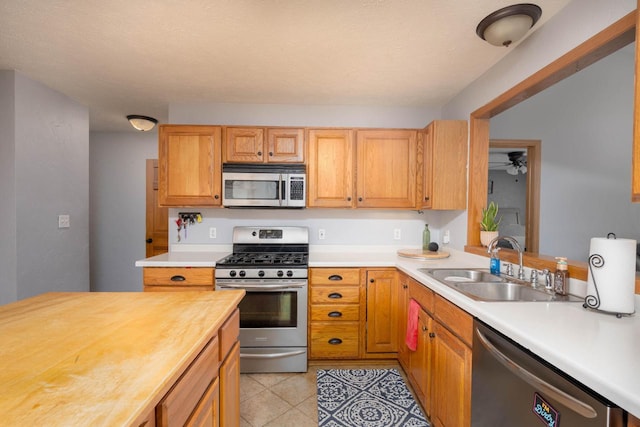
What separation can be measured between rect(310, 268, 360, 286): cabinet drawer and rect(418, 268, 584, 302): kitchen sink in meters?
0.59

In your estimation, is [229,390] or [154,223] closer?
[229,390]

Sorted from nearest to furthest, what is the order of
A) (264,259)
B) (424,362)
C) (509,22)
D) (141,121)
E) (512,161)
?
(509,22) < (424,362) < (264,259) < (141,121) < (512,161)

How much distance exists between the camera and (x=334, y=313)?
2.44 metres

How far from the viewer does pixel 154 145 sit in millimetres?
4117

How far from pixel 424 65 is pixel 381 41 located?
498 mm

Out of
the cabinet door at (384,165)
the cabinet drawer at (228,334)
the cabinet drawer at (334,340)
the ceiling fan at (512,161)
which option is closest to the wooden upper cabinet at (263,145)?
the cabinet door at (384,165)

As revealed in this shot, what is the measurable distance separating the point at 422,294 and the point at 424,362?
42 centimetres

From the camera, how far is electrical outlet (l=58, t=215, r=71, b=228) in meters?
2.80

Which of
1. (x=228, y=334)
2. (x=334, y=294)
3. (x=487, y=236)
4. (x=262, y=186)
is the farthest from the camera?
(x=262, y=186)

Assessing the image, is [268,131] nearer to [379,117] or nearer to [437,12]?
[379,117]

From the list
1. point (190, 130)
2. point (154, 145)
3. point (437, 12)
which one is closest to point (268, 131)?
point (190, 130)

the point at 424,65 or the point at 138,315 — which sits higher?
the point at 424,65

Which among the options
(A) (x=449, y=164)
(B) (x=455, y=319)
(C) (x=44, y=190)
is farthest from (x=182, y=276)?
(A) (x=449, y=164)

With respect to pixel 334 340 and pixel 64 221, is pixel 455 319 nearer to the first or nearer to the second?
pixel 334 340
